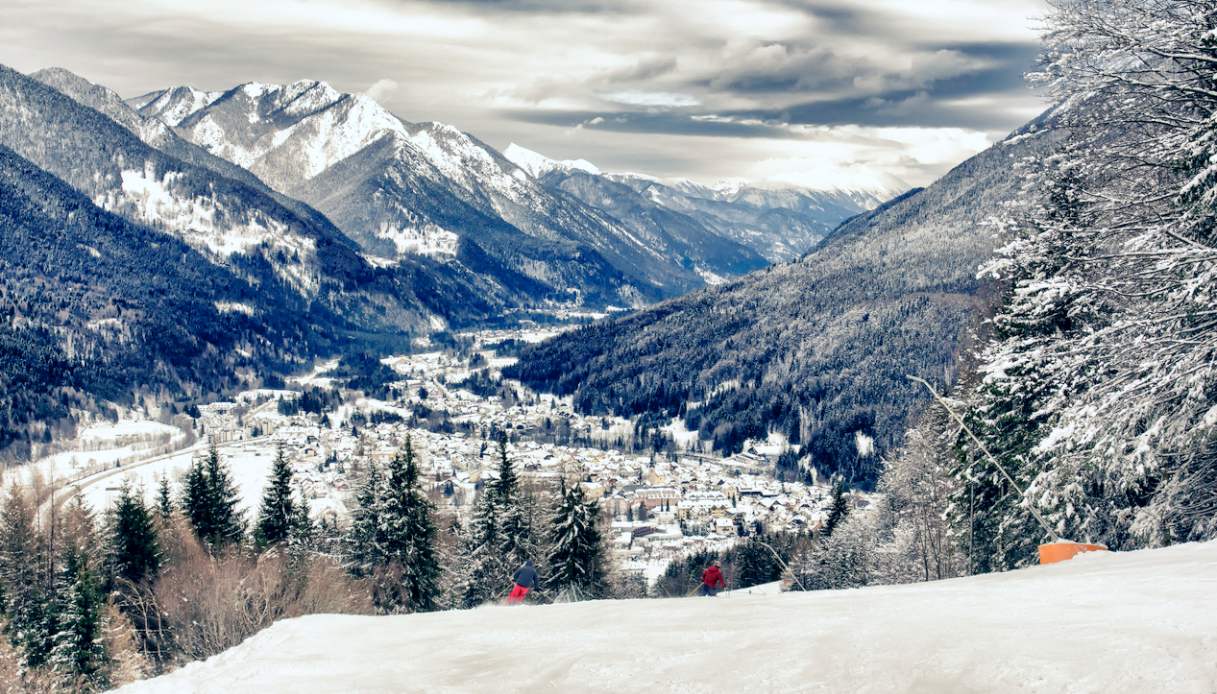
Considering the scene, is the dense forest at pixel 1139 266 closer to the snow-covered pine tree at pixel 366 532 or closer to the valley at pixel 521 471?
the snow-covered pine tree at pixel 366 532

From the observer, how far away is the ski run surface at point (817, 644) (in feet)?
20.2

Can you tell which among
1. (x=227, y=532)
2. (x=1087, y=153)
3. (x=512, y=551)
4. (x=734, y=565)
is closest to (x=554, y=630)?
(x=1087, y=153)

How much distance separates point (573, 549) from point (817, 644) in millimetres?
29280

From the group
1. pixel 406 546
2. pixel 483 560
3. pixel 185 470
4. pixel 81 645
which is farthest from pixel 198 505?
pixel 185 470

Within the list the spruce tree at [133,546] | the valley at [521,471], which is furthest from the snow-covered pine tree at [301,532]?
the valley at [521,471]

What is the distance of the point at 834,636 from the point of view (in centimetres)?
765

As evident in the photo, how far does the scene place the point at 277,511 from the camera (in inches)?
1762

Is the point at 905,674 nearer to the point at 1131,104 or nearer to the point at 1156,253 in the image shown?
the point at 1156,253

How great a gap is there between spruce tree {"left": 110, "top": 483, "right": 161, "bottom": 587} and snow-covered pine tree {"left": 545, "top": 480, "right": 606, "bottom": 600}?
788 inches

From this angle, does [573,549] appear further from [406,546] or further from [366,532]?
[366,532]

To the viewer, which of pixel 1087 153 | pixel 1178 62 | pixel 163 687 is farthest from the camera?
pixel 1087 153

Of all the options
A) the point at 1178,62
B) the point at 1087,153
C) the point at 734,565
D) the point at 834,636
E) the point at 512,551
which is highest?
the point at 1178,62

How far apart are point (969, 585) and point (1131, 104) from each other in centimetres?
774

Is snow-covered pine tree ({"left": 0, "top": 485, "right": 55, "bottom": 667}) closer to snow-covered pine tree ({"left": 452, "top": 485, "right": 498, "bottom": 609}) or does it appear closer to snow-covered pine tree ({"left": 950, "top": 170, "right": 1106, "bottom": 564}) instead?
snow-covered pine tree ({"left": 452, "top": 485, "right": 498, "bottom": 609})
